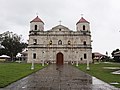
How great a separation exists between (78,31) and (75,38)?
236 centimetres

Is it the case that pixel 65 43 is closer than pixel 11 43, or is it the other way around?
Result: pixel 65 43

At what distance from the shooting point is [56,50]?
73000mm

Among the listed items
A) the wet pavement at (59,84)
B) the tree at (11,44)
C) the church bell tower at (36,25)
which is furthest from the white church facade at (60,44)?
the wet pavement at (59,84)

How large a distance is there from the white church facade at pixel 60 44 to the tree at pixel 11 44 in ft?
101

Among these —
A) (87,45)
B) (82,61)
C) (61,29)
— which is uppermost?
(61,29)

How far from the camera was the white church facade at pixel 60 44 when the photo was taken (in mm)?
72688

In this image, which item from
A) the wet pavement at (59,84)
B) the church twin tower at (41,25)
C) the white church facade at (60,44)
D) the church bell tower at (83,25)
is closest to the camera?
the wet pavement at (59,84)

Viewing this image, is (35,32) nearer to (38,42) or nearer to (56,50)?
(38,42)

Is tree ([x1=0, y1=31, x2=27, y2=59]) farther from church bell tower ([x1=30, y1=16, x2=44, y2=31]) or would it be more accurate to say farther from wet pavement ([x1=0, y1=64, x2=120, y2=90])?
wet pavement ([x1=0, y1=64, x2=120, y2=90])

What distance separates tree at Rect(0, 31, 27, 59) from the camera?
337ft

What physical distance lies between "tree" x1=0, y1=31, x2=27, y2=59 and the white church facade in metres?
30.9

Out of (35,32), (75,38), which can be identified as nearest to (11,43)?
(35,32)

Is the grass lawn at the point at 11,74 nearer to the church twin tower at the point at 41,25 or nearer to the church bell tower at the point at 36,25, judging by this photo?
the church bell tower at the point at 36,25

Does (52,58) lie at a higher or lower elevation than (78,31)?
lower
